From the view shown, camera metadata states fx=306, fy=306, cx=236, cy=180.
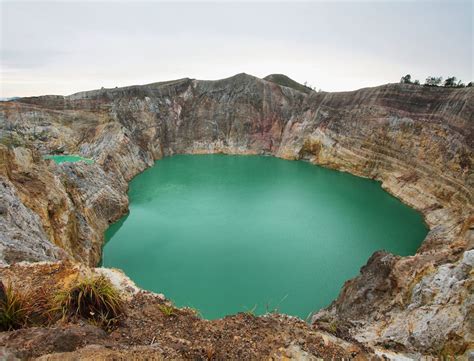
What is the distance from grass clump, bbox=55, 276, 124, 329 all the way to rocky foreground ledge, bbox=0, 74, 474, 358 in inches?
15.5

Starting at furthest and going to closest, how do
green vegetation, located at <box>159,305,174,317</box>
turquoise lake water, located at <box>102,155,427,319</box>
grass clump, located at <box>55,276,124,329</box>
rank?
turquoise lake water, located at <box>102,155,427,319</box> < green vegetation, located at <box>159,305,174,317</box> < grass clump, located at <box>55,276,124,329</box>

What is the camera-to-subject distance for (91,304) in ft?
13.1

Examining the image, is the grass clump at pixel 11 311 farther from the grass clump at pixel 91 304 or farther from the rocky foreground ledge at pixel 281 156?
the rocky foreground ledge at pixel 281 156

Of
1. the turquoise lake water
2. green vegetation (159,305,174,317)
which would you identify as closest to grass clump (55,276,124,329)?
green vegetation (159,305,174,317)

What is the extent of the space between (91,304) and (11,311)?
2.78 feet

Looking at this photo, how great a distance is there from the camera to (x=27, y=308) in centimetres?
370

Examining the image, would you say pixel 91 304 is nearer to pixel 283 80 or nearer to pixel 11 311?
pixel 11 311

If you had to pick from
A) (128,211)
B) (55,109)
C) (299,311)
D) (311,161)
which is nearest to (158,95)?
(55,109)

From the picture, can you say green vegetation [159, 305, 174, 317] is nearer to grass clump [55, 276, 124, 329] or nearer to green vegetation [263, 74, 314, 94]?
grass clump [55, 276, 124, 329]

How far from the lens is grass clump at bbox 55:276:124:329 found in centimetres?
385

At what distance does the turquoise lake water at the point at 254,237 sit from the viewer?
11.0 m

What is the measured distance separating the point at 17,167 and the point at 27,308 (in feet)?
32.6

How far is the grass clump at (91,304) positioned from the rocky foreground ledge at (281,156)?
0.39 meters

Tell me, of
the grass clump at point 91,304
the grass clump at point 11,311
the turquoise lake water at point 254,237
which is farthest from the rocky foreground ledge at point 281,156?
the turquoise lake water at point 254,237
